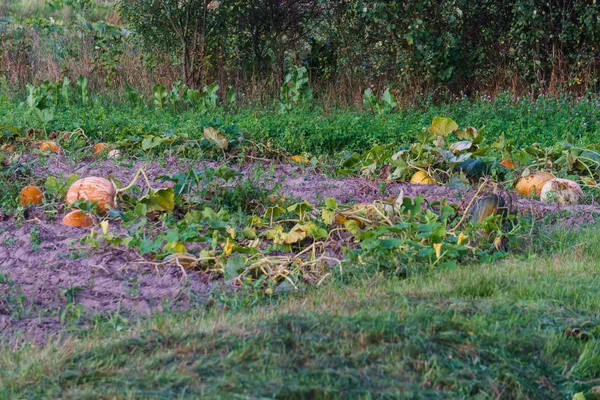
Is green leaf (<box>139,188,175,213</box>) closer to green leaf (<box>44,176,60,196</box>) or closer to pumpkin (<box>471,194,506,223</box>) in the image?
green leaf (<box>44,176,60,196</box>)

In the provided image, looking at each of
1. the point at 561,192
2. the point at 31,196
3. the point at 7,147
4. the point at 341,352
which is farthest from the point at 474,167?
the point at 7,147

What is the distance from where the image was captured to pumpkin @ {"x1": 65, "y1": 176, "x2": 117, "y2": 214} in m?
4.95

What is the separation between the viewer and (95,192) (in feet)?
16.3

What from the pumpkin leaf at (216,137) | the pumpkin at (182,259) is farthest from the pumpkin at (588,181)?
the pumpkin at (182,259)

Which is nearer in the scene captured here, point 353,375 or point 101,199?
point 353,375

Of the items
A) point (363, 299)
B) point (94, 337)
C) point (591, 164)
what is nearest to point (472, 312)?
point (363, 299)

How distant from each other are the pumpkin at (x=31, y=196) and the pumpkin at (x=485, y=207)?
9.56 feet

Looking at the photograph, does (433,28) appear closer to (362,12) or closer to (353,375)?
(362,12)

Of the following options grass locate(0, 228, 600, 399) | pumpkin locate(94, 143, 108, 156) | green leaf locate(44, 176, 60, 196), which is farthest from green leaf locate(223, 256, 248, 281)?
pumpkin locate(94, 143, 108, 156)

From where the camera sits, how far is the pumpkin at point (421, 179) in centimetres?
602

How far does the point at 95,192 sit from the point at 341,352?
2.78 meters

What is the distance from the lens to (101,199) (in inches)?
195

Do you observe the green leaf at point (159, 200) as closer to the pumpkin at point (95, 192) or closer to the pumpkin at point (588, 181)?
the pumpkin at point (95, 192)

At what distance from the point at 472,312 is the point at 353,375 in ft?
2.98
